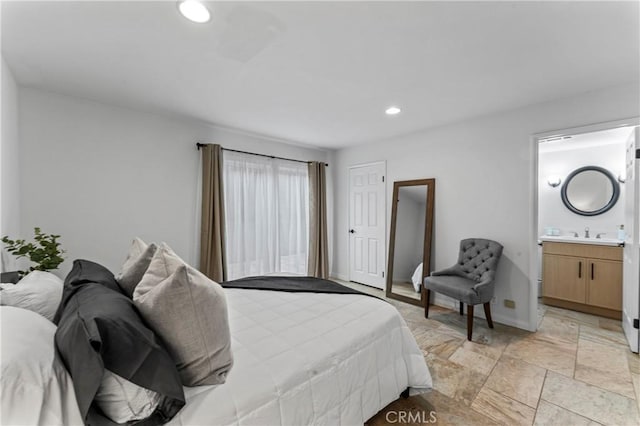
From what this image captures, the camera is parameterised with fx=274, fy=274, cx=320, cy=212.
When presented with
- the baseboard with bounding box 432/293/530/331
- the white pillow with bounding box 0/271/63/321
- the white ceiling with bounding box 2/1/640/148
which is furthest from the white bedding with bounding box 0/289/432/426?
the baseboard with bounding box 432/293/530/331

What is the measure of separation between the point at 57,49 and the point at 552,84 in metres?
4.05

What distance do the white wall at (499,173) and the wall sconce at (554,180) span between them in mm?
1898

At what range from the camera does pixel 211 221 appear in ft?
11.8

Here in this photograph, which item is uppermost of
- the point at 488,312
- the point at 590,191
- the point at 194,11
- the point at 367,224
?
the point at 194,11

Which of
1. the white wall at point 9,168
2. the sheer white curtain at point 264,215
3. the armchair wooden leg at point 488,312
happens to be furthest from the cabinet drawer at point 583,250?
the white wall at point 9,168

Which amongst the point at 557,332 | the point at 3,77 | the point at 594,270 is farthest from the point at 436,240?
the point at 3,77

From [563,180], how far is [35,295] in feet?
19.9

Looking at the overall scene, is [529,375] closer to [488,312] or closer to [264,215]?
[488,312]

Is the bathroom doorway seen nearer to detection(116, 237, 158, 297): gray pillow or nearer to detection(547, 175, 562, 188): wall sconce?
detection(547, 175, 562, 188): wall sconce

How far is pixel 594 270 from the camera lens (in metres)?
3.45

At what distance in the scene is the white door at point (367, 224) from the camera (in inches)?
179

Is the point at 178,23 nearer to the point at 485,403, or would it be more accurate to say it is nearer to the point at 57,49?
the point at 57,49

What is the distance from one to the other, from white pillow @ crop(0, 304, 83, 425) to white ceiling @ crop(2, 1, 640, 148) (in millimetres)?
1688

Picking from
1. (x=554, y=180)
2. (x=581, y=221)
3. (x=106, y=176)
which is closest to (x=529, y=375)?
(x=581, y=221)
